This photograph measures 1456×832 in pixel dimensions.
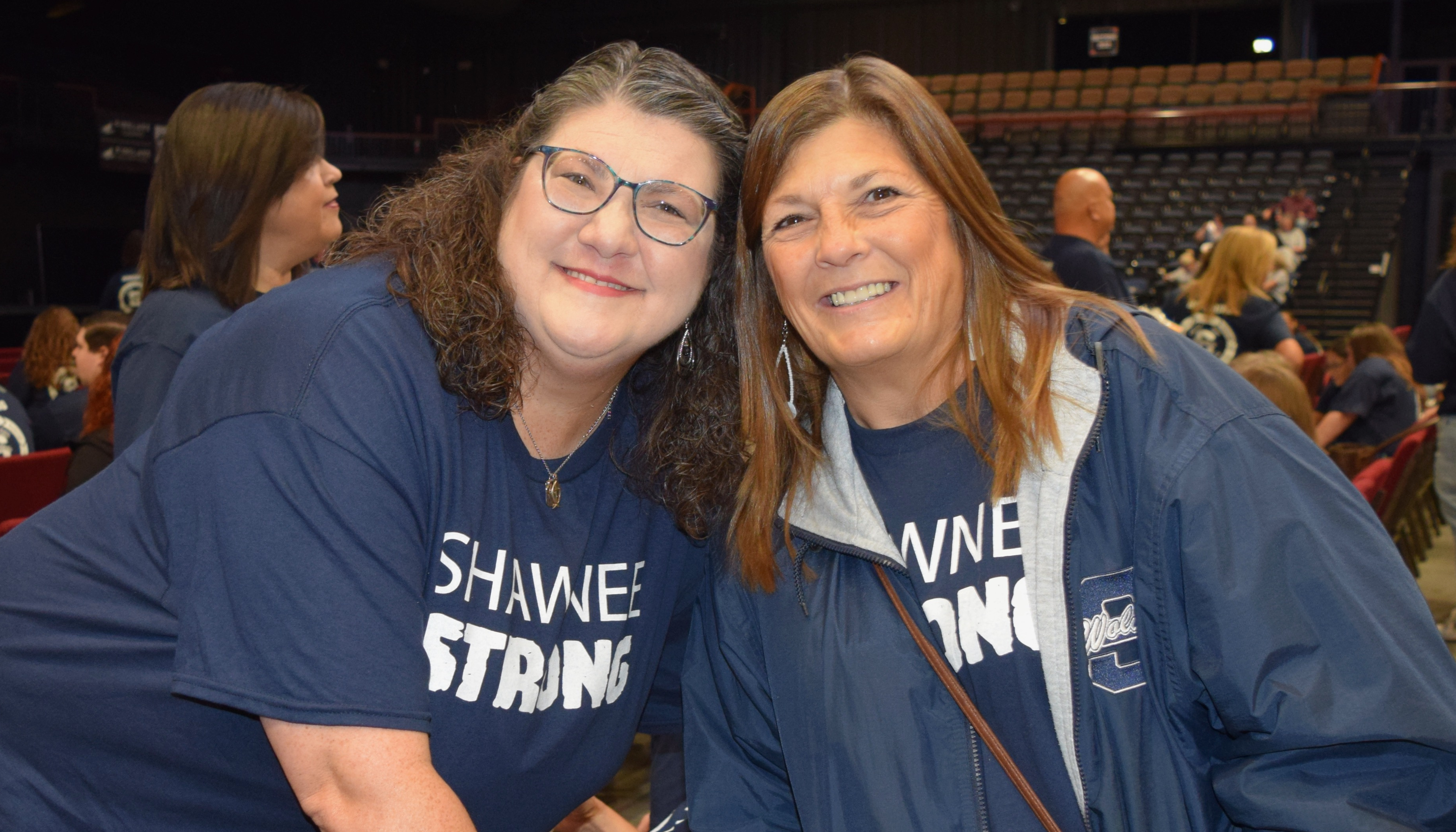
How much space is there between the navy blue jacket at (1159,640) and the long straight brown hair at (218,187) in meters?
1.19

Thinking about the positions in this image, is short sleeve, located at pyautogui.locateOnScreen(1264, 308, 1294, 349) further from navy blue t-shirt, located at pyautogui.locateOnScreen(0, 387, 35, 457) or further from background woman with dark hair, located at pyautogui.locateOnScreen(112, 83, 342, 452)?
navy blue t-shirt, located at pyautogui.locateOnScreen(0, 387, 35, 457)

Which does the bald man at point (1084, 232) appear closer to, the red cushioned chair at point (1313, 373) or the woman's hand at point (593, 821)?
the red cushioned chair at point (1313, 373)

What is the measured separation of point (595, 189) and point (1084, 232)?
387cm

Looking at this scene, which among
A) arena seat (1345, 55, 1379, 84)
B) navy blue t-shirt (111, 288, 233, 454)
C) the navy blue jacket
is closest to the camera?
the navy blue jacket

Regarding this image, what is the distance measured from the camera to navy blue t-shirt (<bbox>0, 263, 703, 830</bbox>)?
1.02m

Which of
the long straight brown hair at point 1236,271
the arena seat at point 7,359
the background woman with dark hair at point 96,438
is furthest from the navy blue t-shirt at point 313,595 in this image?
the arena seat at point 7,359

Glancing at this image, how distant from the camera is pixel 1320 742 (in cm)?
110

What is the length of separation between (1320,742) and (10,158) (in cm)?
1855

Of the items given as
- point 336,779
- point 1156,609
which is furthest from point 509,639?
point 1156,609

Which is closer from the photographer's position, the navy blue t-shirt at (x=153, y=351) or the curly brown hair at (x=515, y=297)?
the curly brown hair at (x=515, y=297)

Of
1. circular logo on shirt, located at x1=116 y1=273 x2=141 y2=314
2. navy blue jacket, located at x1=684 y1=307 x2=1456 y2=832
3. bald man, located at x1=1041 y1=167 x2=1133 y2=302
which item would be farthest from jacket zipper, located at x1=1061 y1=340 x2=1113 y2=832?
circular logo on shirt, located at x1=116 y1=273 x2=141 y2=314

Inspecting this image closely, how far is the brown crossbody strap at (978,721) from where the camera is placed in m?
1.26

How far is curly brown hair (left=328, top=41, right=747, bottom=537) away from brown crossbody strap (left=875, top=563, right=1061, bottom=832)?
33cm

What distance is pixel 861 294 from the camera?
1.42 meters
